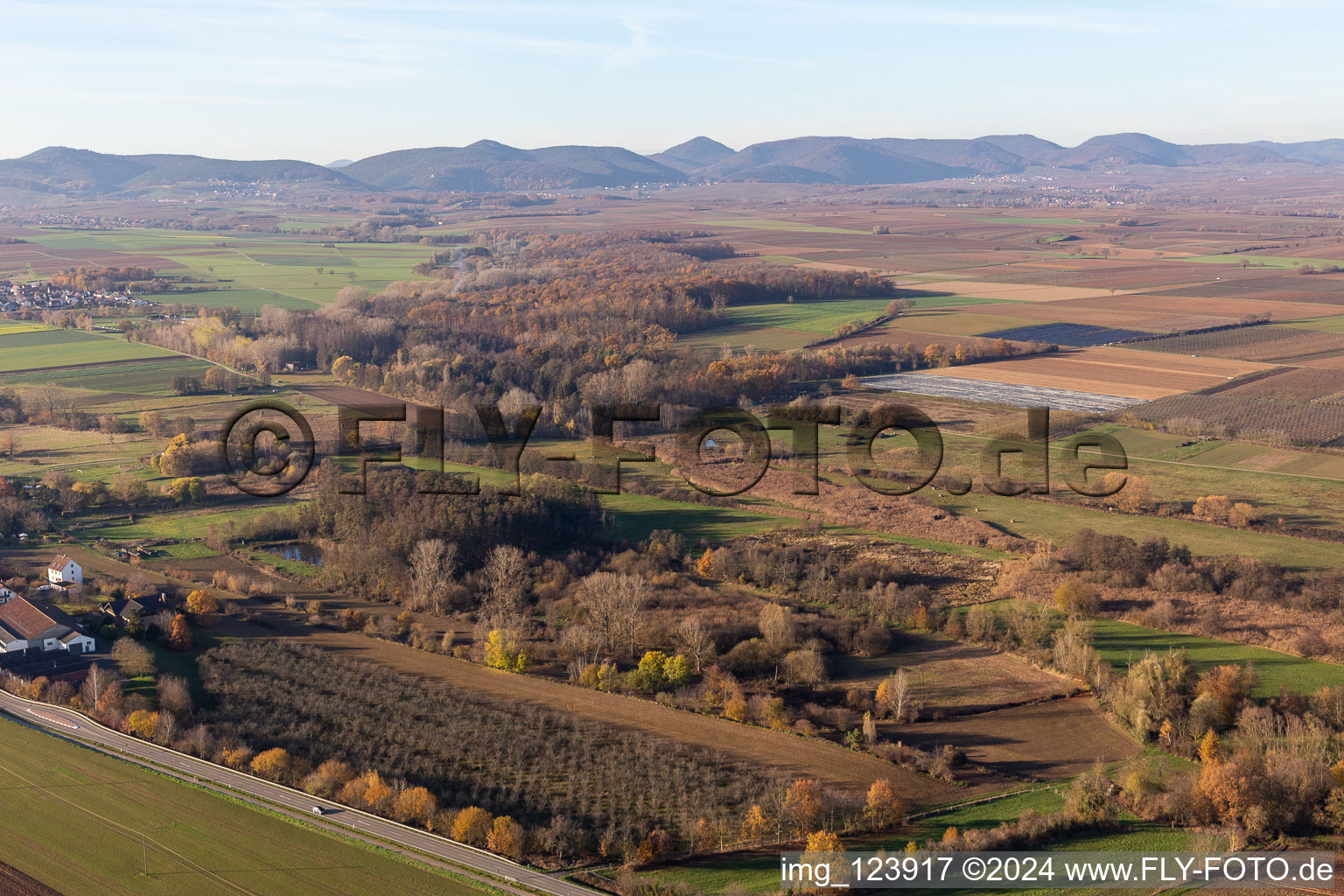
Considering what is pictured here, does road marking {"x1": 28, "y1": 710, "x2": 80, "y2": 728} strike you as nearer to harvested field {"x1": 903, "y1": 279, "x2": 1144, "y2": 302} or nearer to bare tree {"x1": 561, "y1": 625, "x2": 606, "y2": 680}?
bare tree {"x1": 561, "y1": 625, "x2": 606, "y2": 680}

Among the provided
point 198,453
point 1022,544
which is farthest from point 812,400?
point 198,453

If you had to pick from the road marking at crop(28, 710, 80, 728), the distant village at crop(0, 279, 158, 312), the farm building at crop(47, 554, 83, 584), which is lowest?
the road marking at crop(28, 710, 80, 728)

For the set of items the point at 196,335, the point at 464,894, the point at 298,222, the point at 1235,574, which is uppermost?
the point at 298,222

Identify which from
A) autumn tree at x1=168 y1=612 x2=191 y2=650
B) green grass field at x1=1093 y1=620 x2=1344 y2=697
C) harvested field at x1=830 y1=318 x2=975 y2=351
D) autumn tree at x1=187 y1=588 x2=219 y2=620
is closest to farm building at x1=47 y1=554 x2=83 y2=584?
autumn tree at x1=187 y1=588 x2=219 y2=620

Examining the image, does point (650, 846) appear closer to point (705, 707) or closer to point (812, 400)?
point (705, 707)

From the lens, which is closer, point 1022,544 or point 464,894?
point 464,894

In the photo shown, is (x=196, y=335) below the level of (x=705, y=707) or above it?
above

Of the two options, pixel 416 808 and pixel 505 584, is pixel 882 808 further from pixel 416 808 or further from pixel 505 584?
pixel 505 584

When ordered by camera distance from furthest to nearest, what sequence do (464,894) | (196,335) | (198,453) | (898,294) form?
1. (898,294)
2. (196,335)
3. (198,453)
4. (464,894)
